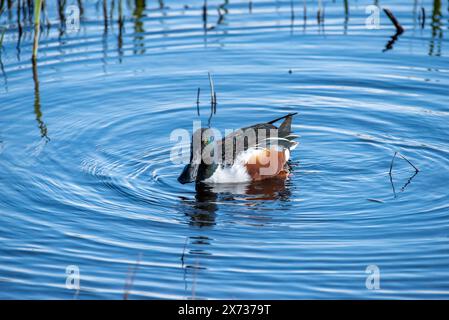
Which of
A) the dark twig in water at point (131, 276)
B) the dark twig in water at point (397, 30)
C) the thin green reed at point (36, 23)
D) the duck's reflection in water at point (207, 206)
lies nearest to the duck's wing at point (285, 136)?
the duck's reflection in water at point (207, 206)

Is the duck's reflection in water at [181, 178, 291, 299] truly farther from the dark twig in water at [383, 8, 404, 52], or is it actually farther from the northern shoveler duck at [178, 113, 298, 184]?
the dark twig in water at [383, 8, 404, 52]

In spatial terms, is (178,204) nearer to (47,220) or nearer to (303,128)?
(47,220)

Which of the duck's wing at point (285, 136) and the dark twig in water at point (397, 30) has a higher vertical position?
the dark twig in water at point (397, 30)

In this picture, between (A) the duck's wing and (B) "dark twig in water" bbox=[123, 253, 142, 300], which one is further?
(A) the duck's wing

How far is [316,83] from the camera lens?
11.1 metres

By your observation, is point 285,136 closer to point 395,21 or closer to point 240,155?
point 240,155

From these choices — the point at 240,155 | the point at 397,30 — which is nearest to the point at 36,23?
the point at 240,155

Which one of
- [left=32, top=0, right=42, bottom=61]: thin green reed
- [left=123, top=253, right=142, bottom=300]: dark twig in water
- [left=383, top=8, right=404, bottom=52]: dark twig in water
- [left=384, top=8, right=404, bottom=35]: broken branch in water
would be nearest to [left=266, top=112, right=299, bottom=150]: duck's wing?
[left=123, top=253, right=142, bottom=300]: dark twig in water

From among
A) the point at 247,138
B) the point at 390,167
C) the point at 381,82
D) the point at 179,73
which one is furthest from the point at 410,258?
the point at 179,73

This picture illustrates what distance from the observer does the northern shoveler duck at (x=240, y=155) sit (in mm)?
8273

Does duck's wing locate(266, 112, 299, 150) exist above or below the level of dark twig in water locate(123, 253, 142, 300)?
above

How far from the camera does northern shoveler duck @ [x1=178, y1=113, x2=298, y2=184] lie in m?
8.27

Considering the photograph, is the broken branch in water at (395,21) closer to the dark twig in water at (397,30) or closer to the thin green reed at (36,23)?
the dark twig in water at (397,30)

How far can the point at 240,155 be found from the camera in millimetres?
8453
